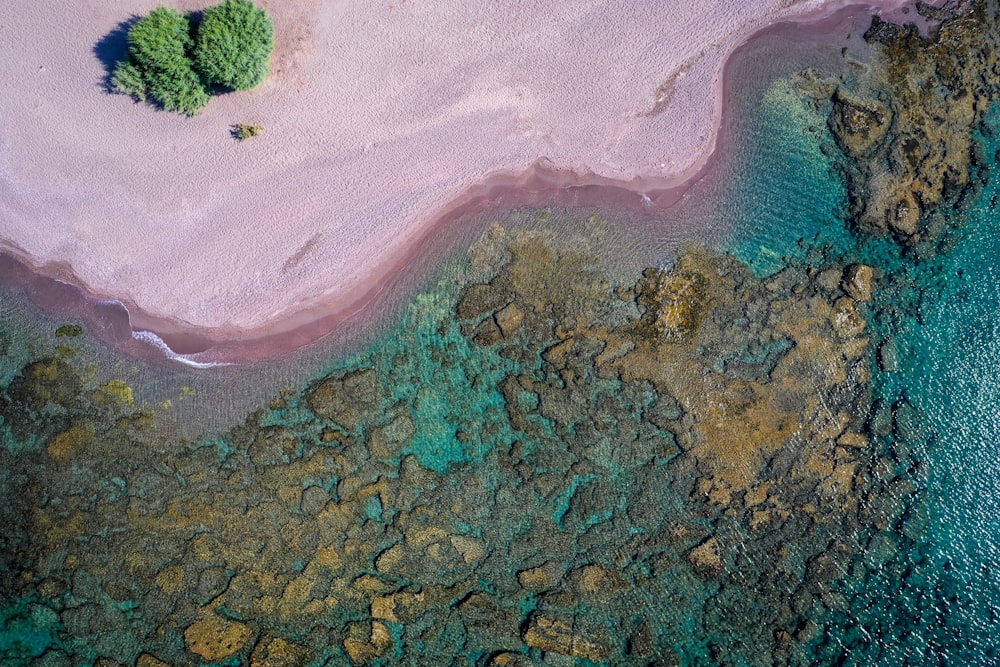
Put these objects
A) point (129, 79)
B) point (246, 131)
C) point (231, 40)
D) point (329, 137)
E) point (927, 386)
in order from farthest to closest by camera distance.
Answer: point (927, 386) < point (329, 137) < point (246, 131) < point (129, 79) < point (231, 40)

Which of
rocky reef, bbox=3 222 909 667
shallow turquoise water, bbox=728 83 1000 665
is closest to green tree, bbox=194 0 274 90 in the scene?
rocky reef, bbox=3 222 909 667

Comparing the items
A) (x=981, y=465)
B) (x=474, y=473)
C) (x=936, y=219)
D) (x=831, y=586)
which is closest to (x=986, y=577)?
(x=981, y=465)

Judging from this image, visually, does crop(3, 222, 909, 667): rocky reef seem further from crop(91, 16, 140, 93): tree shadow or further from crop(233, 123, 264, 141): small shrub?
crop(91, 16, 140, 93): tree shadow

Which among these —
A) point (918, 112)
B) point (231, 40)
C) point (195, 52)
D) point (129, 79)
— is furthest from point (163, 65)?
point (918, 112)

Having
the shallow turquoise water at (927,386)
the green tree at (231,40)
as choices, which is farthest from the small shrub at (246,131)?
the shallow turquoise water at (927,386)

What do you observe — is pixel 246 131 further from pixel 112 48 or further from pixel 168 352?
pixel 168 352

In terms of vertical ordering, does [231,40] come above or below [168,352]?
above

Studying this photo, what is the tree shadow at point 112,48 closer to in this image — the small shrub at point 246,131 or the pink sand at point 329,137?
the pink sand at point 329,137
